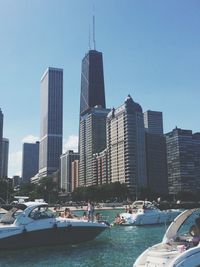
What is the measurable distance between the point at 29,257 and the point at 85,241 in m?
6.17

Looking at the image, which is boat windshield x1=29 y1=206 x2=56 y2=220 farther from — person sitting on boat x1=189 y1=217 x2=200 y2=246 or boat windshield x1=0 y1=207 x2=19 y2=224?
person sitting on boat x1=189 y1=217 x2=200 y2=246

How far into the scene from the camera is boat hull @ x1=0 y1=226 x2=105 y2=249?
27125 millimetres

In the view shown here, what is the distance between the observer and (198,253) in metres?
13.8

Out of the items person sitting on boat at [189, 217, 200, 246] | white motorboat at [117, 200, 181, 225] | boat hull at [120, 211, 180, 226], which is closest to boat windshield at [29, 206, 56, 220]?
person sitting on boat at [189, 217, 200, 246]

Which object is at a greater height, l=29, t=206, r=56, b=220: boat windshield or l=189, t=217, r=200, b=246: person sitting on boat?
l=29, t=206, r=56, b=220: boat windshield

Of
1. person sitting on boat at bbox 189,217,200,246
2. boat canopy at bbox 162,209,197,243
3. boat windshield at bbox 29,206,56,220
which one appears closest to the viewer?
person sitting on boat at bbox 189,217,200,246

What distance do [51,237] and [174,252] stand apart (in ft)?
50.0

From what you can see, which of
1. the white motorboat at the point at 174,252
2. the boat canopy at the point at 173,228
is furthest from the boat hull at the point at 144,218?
the white motorboat at the point at 174,252

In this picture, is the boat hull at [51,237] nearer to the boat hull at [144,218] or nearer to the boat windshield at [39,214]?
the boat windshield at [39,214]

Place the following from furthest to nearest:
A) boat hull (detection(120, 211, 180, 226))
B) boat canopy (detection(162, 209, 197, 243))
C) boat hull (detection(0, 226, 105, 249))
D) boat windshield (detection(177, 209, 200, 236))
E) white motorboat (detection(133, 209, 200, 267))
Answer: boat hull (detection(120, 211, 180, 226)), boat hull (detection(0, 226, 105, 249)), boat windshield (detection(177, 209, 200, 236)), boat canopy (detection(162, 209, 197, 243)), white motorboat (detection(133, 209, 200, 267))

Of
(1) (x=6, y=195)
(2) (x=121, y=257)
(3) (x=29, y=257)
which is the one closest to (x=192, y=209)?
(2) (x=121, y=257)

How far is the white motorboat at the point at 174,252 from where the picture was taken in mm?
13602

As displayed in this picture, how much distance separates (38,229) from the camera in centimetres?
2798

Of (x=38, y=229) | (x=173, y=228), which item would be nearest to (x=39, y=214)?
(x=38, y=229)
